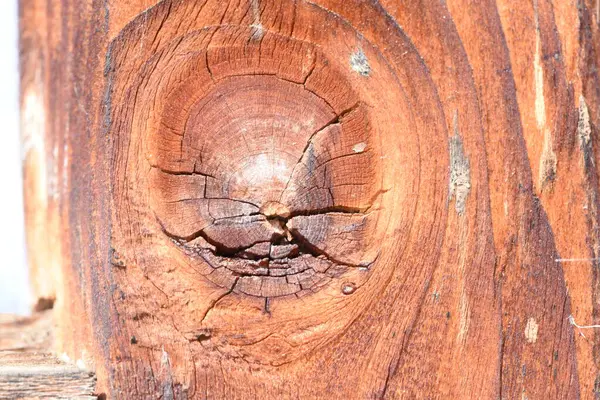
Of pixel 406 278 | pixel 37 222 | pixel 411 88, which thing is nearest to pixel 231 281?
pixel 406 278

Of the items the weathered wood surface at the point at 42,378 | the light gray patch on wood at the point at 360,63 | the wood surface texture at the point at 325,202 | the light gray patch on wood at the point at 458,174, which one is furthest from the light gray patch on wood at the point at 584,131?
the weathered wood surface at the point at 42,378

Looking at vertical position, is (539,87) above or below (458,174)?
above

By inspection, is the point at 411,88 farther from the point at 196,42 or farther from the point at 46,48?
the point at 46,48

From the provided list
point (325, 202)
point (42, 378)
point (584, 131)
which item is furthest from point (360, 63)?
point (42, 378)

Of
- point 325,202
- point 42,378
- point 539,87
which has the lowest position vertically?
point 42,378

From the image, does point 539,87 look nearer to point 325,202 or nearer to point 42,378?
point 325,202

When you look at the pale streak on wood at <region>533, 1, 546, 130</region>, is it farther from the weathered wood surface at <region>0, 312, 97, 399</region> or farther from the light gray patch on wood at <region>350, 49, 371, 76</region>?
the weathered wood surface at <region>0, 312, 97, 399</region>

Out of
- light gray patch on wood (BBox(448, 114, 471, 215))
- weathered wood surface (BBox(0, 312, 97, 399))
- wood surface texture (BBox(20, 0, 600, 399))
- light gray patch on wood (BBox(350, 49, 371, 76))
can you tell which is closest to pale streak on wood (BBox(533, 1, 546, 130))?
wood surface texture (BBox(20, 0, 600, 399))

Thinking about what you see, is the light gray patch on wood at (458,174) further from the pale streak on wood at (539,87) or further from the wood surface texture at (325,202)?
the pale streak on wood at (539,87)
